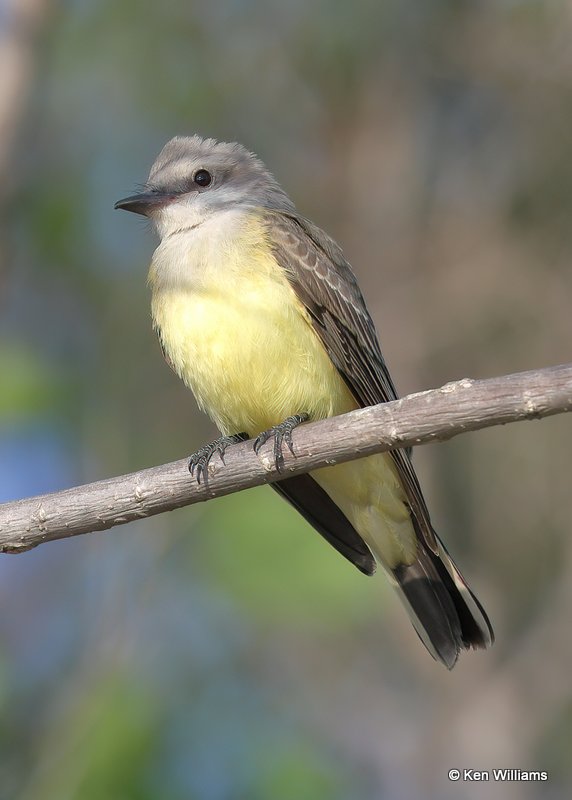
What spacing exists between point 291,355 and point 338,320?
362mm

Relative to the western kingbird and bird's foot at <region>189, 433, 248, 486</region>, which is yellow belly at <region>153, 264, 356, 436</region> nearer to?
the western kingbird

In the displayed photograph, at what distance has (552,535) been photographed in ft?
23.4

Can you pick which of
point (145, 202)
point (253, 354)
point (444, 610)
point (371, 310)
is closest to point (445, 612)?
point (444, 610)

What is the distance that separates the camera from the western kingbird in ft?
14.3

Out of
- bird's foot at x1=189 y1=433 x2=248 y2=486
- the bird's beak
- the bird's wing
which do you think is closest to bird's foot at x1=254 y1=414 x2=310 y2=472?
bird's foot at x1=189 y1=433 x2=248 y2=486

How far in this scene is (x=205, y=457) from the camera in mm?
3971

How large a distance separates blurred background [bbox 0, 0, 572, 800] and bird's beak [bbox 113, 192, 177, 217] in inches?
11.8

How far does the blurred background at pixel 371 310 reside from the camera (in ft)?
18.0

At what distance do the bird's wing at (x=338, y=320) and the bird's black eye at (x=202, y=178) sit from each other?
1.51ft

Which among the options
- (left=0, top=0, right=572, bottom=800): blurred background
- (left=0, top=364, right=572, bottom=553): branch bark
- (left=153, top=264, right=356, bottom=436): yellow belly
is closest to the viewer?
(left=0, top=364, right=572, bottom=553): branch bark

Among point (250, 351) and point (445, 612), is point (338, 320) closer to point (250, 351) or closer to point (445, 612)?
point (250, 351)

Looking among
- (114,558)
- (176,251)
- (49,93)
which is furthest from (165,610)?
(49,93)

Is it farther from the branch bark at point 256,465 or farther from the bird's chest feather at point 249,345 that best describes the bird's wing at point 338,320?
the branch bark at point 256,465

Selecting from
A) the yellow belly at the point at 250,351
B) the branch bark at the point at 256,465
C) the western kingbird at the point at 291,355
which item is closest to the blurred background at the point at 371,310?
the western kingbird at the point at 291,355
